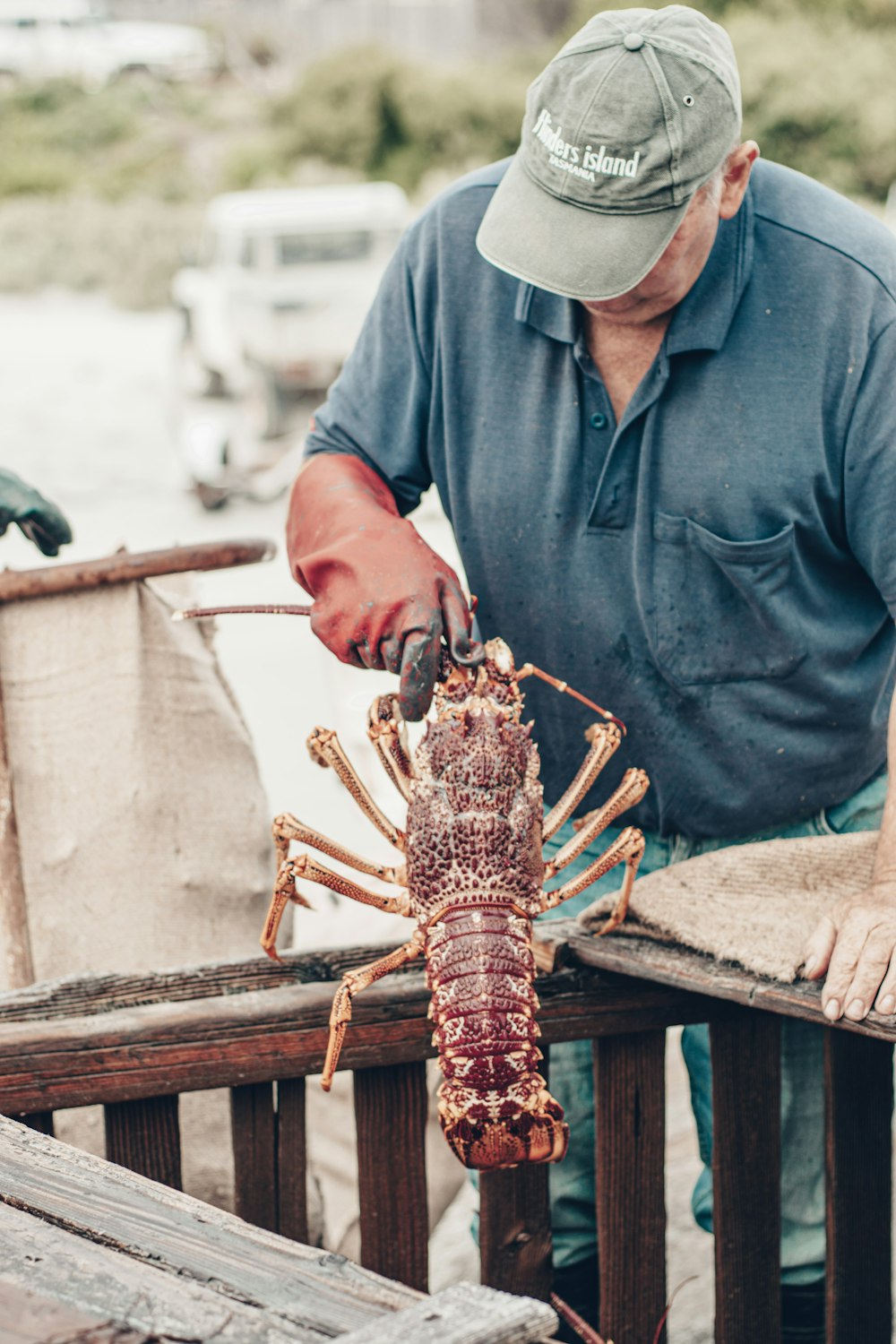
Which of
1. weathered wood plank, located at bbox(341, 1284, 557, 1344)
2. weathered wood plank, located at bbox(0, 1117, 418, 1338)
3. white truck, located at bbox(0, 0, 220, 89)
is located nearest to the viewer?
weathered wood plank, located at bbox(341, 1284, 557, 1344)

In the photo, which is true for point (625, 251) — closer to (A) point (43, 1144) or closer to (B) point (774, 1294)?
(A) point (43, 1144)

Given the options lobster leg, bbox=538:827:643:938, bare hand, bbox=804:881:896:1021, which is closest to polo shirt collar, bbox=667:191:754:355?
lobster leg, bbox=538:827:643:938

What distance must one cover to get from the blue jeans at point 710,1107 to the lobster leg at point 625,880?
298mm

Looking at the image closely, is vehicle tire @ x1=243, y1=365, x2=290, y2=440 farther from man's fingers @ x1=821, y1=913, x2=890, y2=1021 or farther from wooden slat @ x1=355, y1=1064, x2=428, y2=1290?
man's fingers @ x1=821, y1=913, x2=890, y2=1021

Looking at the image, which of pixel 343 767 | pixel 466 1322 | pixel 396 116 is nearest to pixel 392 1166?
pixel 343 767

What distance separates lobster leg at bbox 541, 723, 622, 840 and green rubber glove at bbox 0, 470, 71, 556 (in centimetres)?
124

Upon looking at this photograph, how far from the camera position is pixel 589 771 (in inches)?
105

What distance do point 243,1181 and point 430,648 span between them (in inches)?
41.9

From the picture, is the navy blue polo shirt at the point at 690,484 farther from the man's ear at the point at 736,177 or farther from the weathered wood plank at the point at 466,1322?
the weathered wood plank at the point at 466,1322

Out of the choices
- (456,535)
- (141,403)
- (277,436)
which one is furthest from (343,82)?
(456,535)

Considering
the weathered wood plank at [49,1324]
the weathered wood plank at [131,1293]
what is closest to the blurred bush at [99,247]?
the weathered wood plank at [131,1293]

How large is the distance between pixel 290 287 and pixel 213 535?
4965mm

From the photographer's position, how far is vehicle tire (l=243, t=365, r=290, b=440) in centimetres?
1655

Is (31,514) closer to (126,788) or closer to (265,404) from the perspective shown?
(126,788)
